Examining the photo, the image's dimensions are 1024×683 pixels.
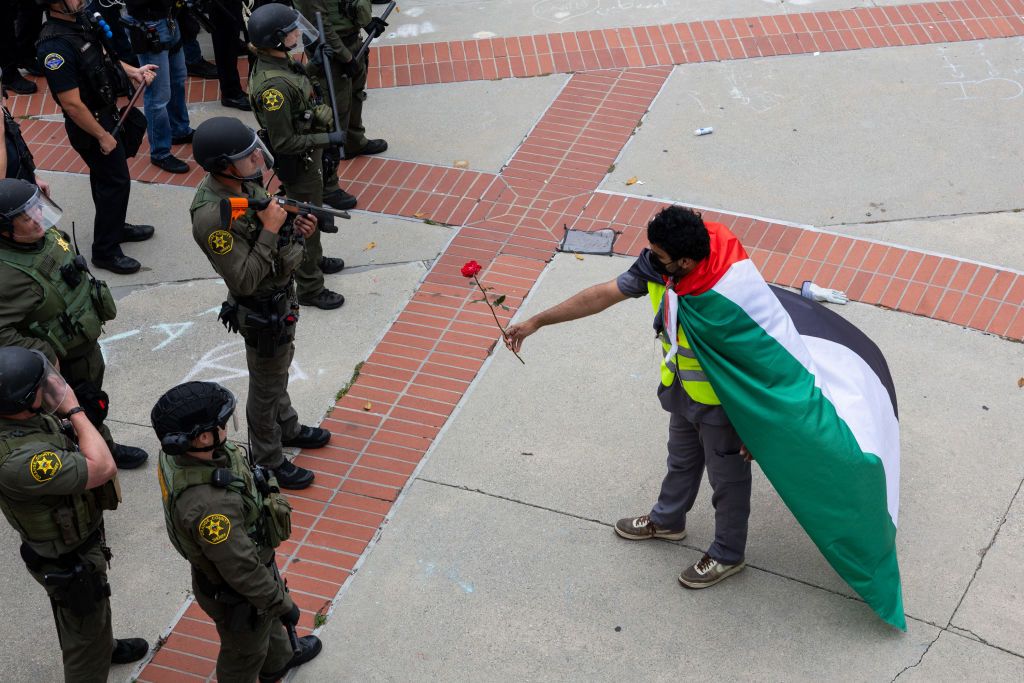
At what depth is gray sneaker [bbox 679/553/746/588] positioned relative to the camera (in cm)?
506

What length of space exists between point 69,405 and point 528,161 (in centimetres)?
460

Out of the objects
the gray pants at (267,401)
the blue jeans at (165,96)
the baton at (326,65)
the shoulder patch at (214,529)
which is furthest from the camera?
the blue jeans at (165,96)

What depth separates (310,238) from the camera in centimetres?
674

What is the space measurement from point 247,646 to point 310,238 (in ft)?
10.2

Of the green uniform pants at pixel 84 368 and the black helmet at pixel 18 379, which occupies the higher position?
the black helmet at pixel 18 379

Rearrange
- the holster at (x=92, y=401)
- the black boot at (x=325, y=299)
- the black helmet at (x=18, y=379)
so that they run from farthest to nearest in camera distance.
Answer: the black boot at (x=325, y=299), the holster at (x=92, y=401), the black helmet at (x=18, y=379)

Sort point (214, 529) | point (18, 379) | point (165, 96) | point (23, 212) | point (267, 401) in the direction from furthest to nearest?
point (165, 96) < point (267, 401) < point (23, 212) < point (18, 379) < point (214, 529)

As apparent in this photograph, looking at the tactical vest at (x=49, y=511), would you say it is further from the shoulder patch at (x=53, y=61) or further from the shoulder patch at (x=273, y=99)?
the shoulder patch at (x=53, y=61)

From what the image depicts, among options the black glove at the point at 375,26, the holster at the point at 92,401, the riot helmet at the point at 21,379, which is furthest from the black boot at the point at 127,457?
the black glove at the point at 375,26

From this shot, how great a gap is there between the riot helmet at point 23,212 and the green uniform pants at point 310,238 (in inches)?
77.5

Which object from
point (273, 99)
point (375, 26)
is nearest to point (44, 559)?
point (273, 99)

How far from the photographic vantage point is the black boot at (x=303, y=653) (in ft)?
15.3

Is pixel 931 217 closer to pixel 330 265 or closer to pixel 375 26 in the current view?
pixel 330 265

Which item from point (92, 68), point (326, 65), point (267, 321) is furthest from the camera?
point (326, 65)
